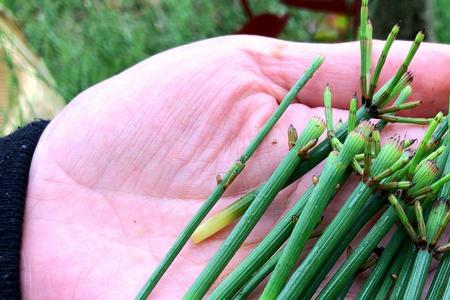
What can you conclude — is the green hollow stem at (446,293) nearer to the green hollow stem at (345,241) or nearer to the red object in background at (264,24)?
the green hollow stem at (345,241)

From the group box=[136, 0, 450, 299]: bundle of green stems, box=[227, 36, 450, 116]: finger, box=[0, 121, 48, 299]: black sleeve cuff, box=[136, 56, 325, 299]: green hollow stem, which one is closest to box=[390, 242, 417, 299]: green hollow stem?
box=[136, 0, 450, 299]: bundle of green stems

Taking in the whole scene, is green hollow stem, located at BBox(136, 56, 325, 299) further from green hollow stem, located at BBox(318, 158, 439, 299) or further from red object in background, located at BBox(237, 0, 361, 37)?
red object in background, located at BBox(237, 0, 361, 37)

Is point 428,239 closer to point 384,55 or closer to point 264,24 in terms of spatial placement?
point 384,55

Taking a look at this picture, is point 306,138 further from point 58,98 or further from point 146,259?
point 58,98

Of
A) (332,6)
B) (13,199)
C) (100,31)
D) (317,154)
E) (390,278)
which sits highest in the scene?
(332,6)

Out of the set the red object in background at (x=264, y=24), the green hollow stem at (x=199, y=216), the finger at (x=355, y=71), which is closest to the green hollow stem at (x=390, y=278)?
the green hollow stem at (x=199, y=216)

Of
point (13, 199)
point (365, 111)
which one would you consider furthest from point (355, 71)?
point (13, 199)
